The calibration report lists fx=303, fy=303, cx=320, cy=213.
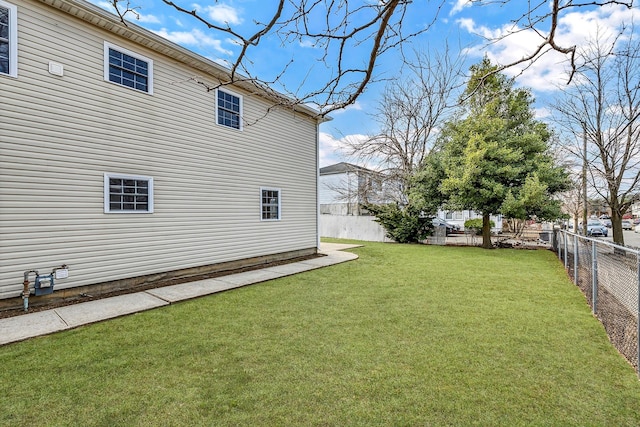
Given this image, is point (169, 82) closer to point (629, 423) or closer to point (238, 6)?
point (238, 6)

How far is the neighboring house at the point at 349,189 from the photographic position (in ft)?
57.7

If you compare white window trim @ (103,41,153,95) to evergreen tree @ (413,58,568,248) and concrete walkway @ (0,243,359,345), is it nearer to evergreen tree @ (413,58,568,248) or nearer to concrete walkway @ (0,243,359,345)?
concrete walkway @ (0,243,359,345)

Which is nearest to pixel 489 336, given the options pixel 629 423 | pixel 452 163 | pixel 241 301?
pixel 629 423

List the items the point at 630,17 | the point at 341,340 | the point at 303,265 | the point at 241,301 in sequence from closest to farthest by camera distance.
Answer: the point at 341,340 → the point at 241,301 → the point at 630,17 → the point at 303,265

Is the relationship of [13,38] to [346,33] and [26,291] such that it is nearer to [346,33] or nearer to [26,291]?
[26,291]

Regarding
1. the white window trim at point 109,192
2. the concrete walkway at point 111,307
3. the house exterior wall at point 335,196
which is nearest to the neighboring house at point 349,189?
the house exterior wall at point 335,196

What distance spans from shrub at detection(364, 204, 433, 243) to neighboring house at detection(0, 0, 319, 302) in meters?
8.85

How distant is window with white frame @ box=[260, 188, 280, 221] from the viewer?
933 cm

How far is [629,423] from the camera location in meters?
2.28

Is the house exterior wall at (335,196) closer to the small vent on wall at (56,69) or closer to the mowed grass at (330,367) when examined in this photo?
the mowed grass at (330,367)

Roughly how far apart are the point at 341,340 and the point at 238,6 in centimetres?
373

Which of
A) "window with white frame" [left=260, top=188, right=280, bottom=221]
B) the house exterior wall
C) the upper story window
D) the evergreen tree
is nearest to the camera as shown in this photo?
the upper story window

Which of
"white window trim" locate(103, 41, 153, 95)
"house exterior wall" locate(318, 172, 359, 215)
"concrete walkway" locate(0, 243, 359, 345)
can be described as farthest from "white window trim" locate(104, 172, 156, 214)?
"house exterior wall" locate(318, 172, 359, 215)

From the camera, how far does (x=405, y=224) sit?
1564 centimetres
